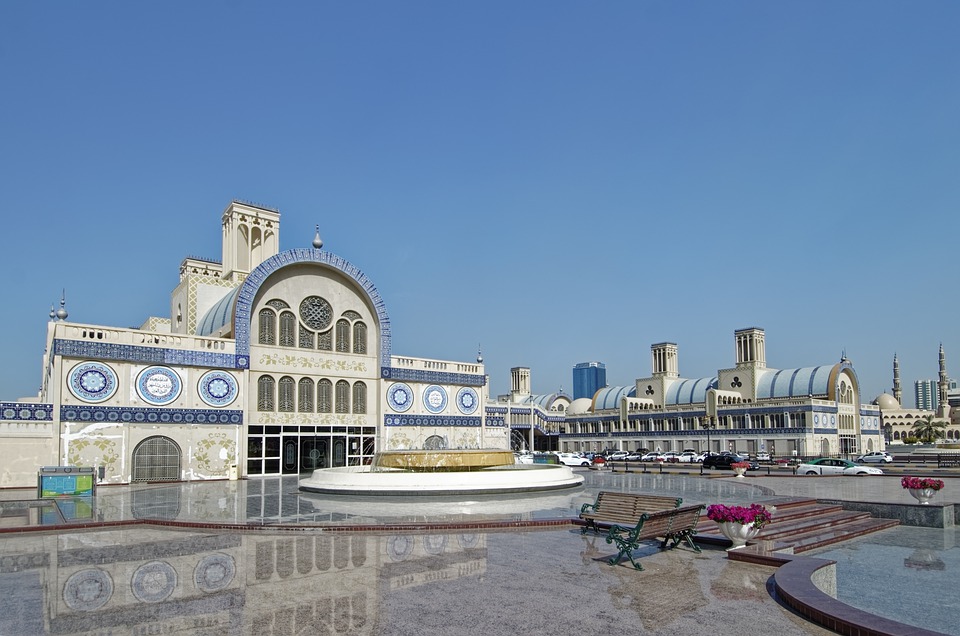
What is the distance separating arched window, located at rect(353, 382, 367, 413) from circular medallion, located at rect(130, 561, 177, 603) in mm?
27571

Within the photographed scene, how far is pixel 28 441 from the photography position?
29.0 meters

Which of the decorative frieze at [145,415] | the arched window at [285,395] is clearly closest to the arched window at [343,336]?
the arched window at [285,395]

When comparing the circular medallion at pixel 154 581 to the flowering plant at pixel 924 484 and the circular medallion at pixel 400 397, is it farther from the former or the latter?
the circular medallion at pixel 400 397

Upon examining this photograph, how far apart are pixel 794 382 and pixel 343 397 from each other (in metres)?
46.3

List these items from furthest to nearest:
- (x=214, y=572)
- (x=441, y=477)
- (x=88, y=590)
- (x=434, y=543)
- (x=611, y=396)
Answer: (x=611, y=396)
(x=441, y=477)
(x=434, y=543)
(x=214, y=572)
(x=88, y=590)

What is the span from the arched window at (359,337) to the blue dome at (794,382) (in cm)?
4405

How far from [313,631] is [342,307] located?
3242 centimetres

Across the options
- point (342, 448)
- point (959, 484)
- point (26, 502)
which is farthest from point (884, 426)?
point (26, 502)

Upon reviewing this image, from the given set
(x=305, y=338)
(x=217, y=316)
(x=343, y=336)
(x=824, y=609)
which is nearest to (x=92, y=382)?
(x=217, y=316)

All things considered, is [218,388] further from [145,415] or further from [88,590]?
[88,590]

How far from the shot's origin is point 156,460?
105ft

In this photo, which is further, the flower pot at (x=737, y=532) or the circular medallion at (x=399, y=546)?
the flower pot at (x=737, y=532)

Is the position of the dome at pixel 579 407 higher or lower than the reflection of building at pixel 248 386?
lower

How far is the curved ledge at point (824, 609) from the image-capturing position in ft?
23.6
